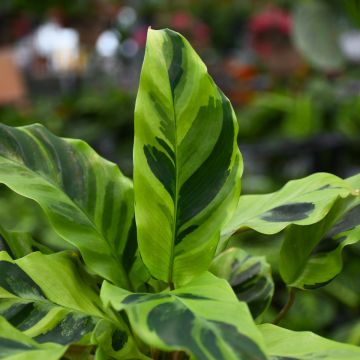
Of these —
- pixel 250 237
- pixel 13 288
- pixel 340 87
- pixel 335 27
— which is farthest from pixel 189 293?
pixel 340 87

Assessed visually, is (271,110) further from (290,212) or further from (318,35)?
(290,212)

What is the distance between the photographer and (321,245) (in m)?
0.61

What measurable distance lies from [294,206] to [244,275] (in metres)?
0.12

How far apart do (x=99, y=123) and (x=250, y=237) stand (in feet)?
4.27

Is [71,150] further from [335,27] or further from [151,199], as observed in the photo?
[335,27]

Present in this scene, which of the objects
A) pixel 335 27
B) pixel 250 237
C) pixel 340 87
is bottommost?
pixel 250 237

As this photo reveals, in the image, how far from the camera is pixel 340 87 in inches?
121

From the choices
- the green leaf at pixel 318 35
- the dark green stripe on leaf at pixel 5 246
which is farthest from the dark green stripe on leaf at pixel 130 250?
the green leaf at pixel 318 35

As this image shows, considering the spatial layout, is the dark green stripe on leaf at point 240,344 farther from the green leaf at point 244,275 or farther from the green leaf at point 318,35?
the green leaf at point 318,35

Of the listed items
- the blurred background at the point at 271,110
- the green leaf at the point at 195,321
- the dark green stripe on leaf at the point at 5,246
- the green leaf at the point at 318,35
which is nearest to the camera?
the green leaf at the point at 195,321

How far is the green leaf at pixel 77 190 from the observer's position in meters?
0.54

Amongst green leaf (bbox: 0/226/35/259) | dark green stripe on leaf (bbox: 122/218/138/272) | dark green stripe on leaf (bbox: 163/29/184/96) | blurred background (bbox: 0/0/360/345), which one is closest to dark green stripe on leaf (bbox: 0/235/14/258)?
green leaf (bbox: 0/226/35/259)

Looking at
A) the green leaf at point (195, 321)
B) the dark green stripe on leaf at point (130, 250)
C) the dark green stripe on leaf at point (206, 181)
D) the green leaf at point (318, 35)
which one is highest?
the dark green stripe on leaf at point (206, 181)

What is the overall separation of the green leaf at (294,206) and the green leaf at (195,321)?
0.38 ft
